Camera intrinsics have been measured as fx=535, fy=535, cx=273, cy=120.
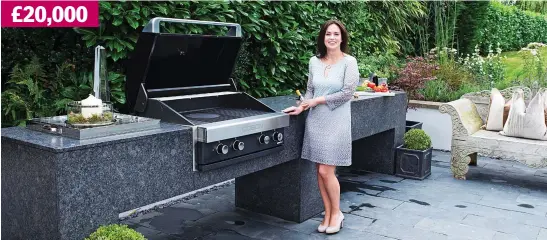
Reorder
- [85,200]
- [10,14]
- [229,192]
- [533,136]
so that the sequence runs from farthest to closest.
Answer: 1. [533,136]
2. [229,192]
3. [10,14]
4. [85,200]

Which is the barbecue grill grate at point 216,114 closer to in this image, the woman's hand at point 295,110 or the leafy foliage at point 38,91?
the woman's hand at point 295,110

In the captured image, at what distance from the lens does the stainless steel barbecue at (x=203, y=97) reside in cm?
333

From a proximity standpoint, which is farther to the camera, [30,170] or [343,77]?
[343,77]

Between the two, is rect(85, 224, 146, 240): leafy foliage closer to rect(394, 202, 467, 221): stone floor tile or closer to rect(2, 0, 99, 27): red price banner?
rect(2, 0, 99, 27): red price banner

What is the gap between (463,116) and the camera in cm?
622

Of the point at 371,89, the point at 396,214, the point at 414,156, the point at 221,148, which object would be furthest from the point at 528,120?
the point at 221,148

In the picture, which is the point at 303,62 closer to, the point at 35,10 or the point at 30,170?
the point at 35,10

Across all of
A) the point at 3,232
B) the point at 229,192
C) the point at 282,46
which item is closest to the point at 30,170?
the point at 3,232

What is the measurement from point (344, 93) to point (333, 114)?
0.60 feet

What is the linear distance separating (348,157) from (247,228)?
3.30 ft

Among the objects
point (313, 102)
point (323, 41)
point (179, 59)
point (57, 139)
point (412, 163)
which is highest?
point (323, 41)

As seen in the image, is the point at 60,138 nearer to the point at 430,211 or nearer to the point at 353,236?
the point at 353,236

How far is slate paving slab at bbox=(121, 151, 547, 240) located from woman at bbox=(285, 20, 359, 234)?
0.52 m

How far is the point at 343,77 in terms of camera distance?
4.02 meters
